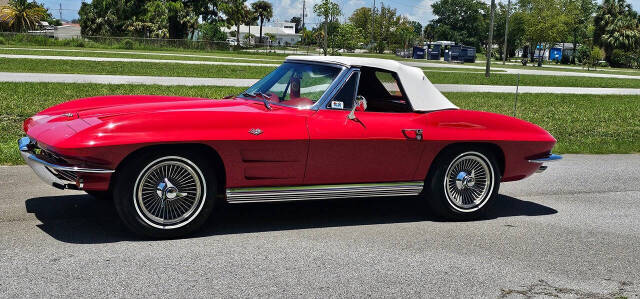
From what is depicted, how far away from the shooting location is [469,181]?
20.6 feet

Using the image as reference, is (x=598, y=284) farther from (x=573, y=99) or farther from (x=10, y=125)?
(x=573, y=99)

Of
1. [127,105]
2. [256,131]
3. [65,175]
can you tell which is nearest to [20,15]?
[127,105]

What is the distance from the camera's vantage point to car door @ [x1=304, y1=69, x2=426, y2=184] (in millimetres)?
5590

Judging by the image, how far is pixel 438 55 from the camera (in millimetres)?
75812

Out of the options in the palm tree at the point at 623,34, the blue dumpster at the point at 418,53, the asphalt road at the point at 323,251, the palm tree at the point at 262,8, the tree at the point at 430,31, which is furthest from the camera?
the tree at the point at 430,31

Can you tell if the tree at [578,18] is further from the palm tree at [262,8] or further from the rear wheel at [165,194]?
the rear wheel at [165,194]

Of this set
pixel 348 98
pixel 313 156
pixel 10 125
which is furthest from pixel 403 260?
pixel 10 125

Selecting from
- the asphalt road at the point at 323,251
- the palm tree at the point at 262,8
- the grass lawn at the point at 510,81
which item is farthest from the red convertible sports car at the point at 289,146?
the palm tree at the point at 262,8

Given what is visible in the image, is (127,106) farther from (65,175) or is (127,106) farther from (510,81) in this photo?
(510,81)

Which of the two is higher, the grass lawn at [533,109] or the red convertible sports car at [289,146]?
the red convertible sports car at [289,146]

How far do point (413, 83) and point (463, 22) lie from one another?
138 meters

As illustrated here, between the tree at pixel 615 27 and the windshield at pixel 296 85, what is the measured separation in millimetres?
82635

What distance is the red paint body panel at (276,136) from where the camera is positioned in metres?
4.91

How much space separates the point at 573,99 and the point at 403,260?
18067mm
